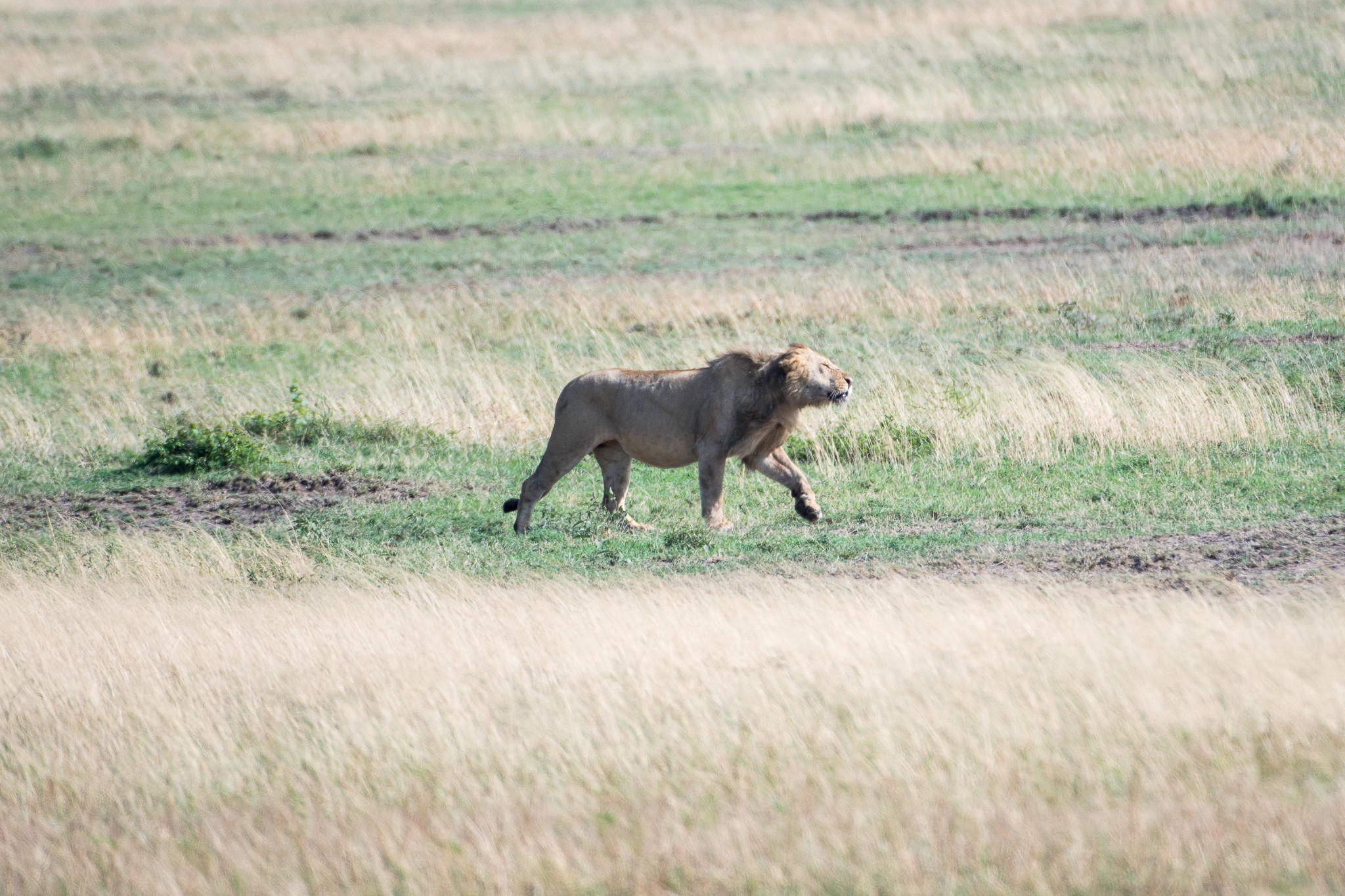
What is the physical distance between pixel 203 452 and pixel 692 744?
26.2 feet

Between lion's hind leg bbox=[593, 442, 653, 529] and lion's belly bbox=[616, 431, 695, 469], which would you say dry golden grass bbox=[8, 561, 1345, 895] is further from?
lion's hind leg bbox=[593, 442, 653, 529]

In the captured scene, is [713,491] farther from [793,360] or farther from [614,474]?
[793,360]

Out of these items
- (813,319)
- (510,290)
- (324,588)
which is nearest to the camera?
(324,588)

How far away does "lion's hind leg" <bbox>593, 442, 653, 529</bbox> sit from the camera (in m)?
11.5

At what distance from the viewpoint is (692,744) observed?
273 inches

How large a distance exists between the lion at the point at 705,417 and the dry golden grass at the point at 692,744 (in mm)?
2012

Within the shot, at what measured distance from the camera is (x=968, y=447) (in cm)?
1279

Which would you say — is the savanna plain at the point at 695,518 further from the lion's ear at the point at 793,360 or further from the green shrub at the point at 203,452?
the lion's ear at the point at 793,360

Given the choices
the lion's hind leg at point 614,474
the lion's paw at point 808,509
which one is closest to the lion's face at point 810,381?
the lion's paw at point 808,509

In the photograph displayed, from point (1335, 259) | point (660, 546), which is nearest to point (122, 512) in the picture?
point (660, 546)

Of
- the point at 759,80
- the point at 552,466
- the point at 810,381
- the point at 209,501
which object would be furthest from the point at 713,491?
the point at 759,80

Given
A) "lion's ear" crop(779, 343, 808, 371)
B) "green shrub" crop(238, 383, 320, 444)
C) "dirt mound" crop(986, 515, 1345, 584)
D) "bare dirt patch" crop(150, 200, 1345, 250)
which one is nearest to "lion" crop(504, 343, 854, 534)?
"lion's ear" crop(779, 343, 808, 371)

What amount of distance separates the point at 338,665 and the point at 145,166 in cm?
2507

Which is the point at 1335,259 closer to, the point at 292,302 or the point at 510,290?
the point at 510,290
